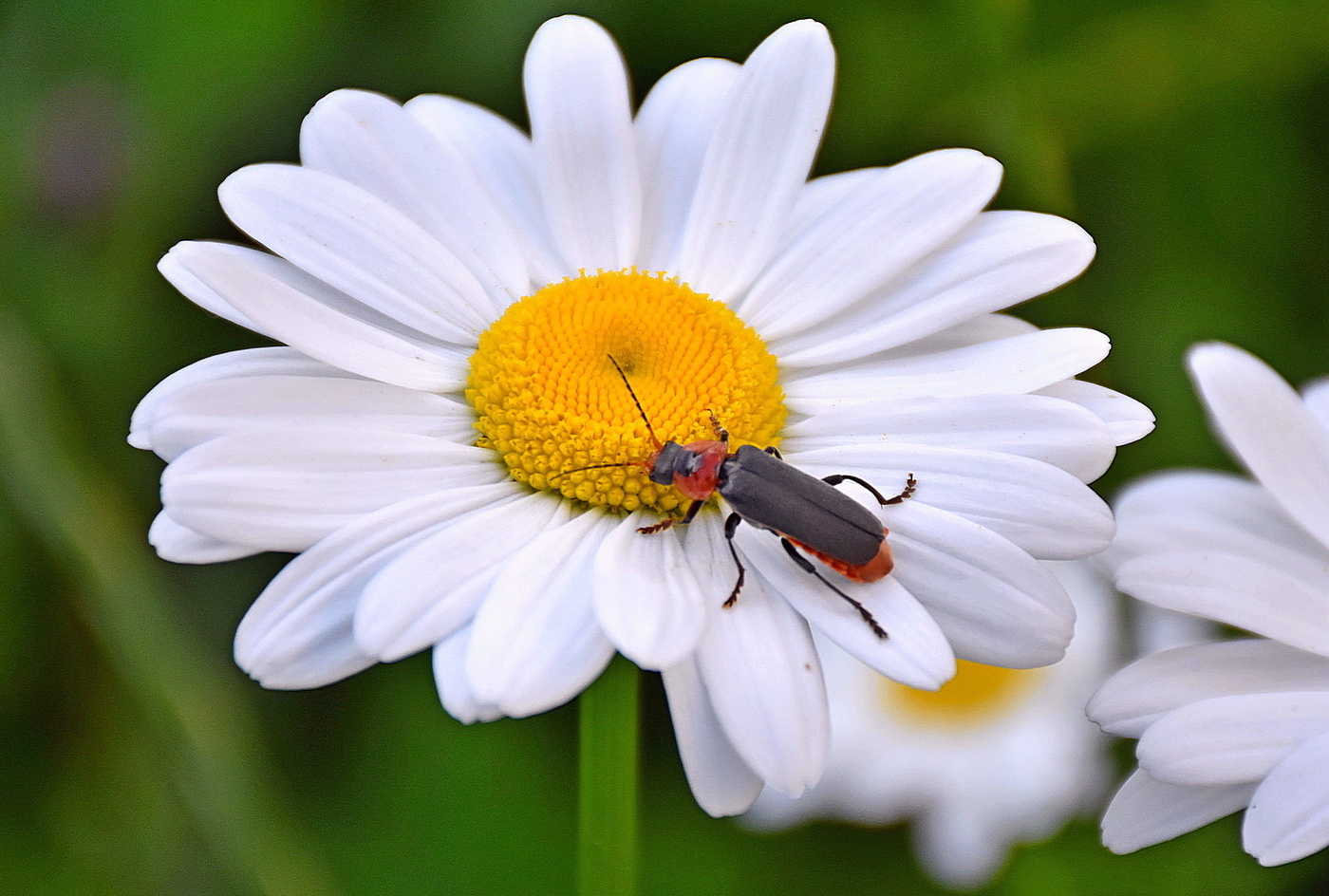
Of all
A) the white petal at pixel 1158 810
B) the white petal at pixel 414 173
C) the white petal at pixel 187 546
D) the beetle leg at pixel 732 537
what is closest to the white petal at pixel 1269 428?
the white petal at pixel 1158 810

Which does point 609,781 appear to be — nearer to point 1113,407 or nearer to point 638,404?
point 638,404

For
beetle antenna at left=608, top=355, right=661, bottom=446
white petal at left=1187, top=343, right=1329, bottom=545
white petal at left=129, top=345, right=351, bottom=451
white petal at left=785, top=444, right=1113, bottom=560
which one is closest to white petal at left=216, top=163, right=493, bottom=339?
white petal at left=129, top=345, right=351, bottom=451

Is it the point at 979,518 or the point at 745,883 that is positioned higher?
the point at 979,518

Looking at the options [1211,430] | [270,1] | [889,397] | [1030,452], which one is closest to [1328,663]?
[1030,452]

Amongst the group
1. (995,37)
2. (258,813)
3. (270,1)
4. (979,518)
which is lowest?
(258,813)

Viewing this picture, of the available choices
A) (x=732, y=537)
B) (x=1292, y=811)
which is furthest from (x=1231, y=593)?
(x=732, y=537)

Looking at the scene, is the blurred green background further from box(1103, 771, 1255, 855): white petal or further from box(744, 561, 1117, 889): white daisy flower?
box(1103, 771, 1255, 855): white petal

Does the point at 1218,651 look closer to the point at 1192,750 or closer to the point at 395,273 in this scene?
the point at 1192,750
